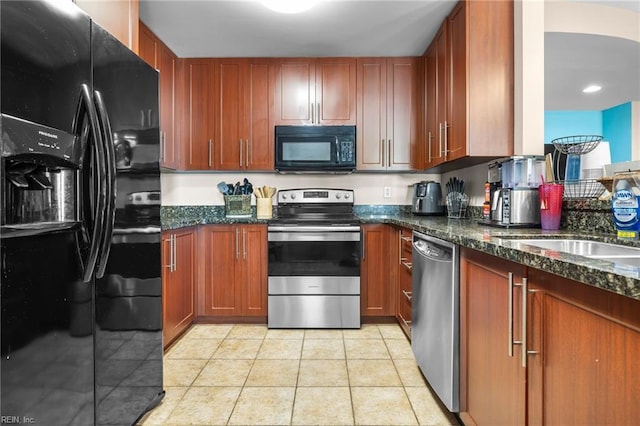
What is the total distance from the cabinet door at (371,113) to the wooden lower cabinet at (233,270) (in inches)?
44.7

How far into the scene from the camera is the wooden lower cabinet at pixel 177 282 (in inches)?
91.6

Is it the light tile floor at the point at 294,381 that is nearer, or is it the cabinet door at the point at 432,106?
the light tile floor at the point at 294,381

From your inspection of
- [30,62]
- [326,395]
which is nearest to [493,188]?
[326,395]

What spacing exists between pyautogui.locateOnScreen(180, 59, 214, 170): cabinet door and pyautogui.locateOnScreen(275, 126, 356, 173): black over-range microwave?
2.07 ft

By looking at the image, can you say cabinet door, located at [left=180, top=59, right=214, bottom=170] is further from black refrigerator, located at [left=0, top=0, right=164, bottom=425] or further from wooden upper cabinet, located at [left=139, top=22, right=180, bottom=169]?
black refrigerator, located at [left=0, top=0, right=164, bottom=425]

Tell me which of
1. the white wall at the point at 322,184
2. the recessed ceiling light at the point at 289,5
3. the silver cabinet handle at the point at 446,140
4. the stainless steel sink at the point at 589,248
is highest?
the recessed ceiling light at the point at 289,5

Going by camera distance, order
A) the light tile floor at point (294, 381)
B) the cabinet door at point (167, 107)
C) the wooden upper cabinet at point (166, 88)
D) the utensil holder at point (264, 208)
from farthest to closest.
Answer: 1. the utensil holder at point (264, 208)
2. the cabinet door at point (167, 107)
3. the wooden upper cabinet at point (166, 88)
4. the light tile floor at point (294, 381)

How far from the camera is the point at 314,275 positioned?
280cm

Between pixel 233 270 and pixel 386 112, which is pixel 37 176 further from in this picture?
pixel 386 112

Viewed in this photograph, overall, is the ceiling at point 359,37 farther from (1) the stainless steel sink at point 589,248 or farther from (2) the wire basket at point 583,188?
(1) the stainless steel sink at point 589,248

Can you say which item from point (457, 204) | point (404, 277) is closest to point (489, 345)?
point (404, 277)

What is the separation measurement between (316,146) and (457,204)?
49.5 inches

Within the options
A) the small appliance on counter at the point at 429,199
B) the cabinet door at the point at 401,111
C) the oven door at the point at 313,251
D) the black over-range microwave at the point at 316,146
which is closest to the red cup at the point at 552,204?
the small appliance on counter at the point at 429,199

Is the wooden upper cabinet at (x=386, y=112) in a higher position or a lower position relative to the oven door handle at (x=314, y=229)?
higher
